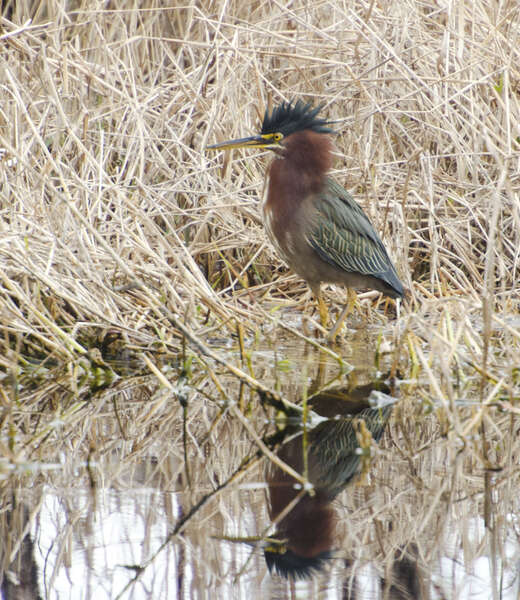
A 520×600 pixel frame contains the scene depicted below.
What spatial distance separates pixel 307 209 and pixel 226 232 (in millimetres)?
1117

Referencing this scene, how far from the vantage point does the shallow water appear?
2.52m

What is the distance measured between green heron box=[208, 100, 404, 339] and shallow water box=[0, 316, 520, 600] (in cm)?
134

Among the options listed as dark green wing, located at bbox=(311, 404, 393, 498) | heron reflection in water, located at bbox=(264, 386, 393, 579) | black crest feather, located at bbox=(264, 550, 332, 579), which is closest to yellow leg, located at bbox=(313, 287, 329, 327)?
heron reflection in water, located at bbox=(264, 386, 393, 579)

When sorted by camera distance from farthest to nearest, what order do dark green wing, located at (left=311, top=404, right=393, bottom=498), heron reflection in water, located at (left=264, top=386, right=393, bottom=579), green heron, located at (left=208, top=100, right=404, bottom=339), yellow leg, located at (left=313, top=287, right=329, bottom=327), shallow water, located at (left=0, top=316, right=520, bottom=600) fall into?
1. yellow leg, located at (left=313, top=287, right=329, bottom=327)
2. green heron, located at (left=208, top=100, right=404, bottom=339)
3. dark green wing, located at (left=311, top=404, right=393, bottom=498)
4. heron reflection in water, located at (left=264, top=386, right=393, bottom=579)
5. shallow water, located at (left=0, top=316, right=520, bottom=600)

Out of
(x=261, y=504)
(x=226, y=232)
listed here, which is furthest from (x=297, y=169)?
(x=261, y=504)

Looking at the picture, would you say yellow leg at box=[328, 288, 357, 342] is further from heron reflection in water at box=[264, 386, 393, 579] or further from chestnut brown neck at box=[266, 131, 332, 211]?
heron reflection in water at box=[264, 386, 393, 579]

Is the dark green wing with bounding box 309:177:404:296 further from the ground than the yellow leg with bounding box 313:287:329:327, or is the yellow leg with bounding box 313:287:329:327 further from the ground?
the dark green wing with bounding box 309:177:404:296

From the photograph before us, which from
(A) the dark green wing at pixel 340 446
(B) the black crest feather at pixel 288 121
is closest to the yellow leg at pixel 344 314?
(B) the black crest feather at pixel 288 121

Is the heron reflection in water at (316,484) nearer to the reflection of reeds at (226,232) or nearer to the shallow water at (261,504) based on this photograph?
the shallow water at (261,504)

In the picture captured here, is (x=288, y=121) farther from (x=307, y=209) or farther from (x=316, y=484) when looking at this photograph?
(x=316, y=484)

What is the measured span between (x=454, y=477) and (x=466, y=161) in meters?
3.50

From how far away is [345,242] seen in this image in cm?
543

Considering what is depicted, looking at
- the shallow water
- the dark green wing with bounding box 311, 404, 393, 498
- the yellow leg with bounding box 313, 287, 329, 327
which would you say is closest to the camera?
the shallow water

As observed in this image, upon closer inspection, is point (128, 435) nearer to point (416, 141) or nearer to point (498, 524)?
point (498, 524)
